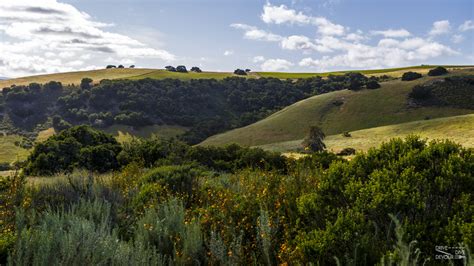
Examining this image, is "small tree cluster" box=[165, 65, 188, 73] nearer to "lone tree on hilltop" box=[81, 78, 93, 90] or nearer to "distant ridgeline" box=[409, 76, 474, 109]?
"lone tree on hilltop" box=[81, 78, 93, 90]

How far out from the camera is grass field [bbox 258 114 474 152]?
1987 inches

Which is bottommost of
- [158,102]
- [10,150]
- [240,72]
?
[10,150]

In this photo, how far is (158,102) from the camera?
97.6m

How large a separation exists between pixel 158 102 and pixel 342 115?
141ft

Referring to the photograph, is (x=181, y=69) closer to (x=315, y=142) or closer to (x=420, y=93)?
(x=420, y=93)

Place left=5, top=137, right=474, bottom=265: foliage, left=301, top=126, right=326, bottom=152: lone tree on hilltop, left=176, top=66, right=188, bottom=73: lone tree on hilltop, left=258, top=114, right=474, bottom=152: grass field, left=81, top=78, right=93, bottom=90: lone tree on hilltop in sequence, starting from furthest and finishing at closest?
left=176, top=66, right=188, bottom=73: lone tree on hilltop < left=81, top=78, right=93, bottom=90: lone tree on hilltop < left=301, top=126, right=326, bottom=152: lone tree on hilltop < left=258, top=114, right=474, bottom=152: grass field < left=5, top=137, right=474, bottom=265: foliage

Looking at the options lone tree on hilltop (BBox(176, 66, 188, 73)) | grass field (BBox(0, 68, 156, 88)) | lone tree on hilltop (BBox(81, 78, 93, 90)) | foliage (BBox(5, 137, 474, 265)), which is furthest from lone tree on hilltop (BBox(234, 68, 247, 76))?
foliage (BBox(5, 137, 474, 265))

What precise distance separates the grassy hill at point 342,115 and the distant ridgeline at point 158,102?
5.89 m

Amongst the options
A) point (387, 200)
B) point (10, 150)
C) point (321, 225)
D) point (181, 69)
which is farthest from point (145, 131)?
point (387, 200)

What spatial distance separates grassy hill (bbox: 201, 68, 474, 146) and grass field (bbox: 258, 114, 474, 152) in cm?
1120

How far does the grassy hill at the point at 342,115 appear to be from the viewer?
74.1 m

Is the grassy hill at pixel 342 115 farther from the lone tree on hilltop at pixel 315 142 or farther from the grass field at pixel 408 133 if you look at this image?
the lone tree on hilltop at pixel 315 142

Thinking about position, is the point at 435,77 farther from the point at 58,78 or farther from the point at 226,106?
the point at 58,78

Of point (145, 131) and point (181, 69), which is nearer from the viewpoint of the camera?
point (145, 131)
